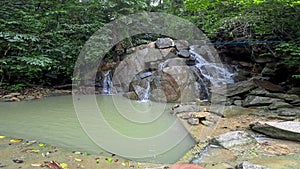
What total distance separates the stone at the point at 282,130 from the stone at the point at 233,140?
0.27 m

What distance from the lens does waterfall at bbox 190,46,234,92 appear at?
690cm

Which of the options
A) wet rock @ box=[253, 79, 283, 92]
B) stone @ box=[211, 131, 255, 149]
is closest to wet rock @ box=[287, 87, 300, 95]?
wet rock @ box=[253, 79, 283, 92]

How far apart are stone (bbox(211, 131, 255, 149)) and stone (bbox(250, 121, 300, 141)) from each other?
0.90ft

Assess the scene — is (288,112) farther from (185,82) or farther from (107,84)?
(107,84)

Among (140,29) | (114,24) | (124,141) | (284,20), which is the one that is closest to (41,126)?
(124,141)

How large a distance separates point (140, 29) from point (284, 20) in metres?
5.57

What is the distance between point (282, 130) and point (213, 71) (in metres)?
4.63

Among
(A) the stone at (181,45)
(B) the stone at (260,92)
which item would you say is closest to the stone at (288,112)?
(B) the stone at (260,92)

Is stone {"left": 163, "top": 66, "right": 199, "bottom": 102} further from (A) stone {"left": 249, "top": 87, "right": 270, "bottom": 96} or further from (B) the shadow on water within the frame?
(A) stone {"left": 249, "top": 87, "right": 270, "bottom": 96}

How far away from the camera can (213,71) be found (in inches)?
287

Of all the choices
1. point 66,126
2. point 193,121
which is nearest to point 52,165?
point 66,126

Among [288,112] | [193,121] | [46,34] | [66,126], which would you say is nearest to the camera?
[66,126]

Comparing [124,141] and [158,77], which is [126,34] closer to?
[158,77]

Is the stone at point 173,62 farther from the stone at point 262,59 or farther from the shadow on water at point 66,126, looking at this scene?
the stone at point 262,59
